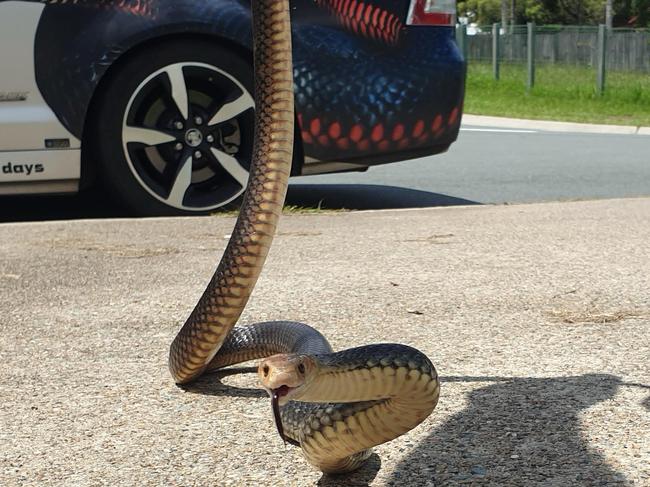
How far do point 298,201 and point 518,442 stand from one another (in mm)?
4913

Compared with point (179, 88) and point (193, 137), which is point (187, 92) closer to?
point (179, 88)

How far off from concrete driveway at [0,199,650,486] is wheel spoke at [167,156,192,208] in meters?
0.26

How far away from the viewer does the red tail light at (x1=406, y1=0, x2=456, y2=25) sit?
6.67m

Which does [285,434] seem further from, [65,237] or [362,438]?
[65,237]

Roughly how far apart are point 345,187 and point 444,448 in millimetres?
5823

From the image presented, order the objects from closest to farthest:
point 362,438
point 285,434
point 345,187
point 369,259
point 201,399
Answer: point 362,438
point 285,434
point 201,399
point 369,259
point 345,187

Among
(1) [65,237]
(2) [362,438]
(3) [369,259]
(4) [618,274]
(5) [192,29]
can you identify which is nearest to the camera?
(2) [362,438]

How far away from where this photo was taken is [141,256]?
5.39 metres

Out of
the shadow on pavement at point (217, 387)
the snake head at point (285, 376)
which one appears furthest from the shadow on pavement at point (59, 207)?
the snake head at point (285, 376)

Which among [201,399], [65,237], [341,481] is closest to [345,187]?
[65,237]

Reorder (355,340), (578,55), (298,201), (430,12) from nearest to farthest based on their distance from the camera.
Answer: (355,340)
(430,12)
(298,201)
(578,55)

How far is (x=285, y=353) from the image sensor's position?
297cm

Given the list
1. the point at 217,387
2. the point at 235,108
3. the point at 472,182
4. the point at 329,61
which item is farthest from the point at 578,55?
the point at 217,387

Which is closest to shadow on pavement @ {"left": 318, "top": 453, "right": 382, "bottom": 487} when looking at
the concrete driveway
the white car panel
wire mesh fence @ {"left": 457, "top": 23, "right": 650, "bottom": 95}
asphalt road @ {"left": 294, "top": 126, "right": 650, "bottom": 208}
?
the concrete driveway
